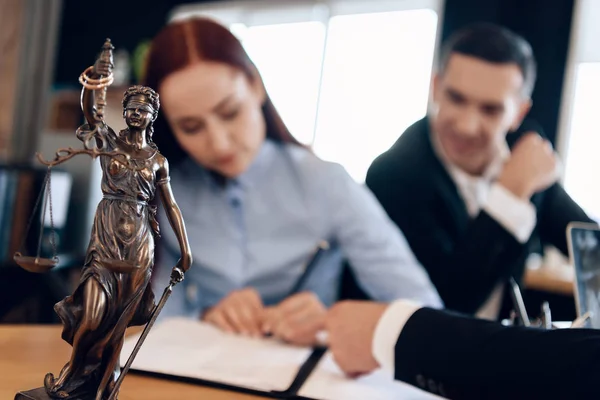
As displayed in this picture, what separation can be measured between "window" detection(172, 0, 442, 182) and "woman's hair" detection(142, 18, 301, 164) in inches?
25.2

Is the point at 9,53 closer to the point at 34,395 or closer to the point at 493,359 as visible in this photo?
the point at 34,395

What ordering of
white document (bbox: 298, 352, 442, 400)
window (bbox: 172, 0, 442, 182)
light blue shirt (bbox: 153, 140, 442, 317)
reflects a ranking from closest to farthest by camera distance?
white document (bbox: 298, 352, 442, 400), light blue shirt (bbox: 153, 140, 442, 317), window (bbox: 172, 0, 442, 182)

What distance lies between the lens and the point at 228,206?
144 centimetres

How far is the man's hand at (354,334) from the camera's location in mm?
750

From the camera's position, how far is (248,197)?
1.46 metres

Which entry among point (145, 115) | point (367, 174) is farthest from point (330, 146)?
point (145, 115)

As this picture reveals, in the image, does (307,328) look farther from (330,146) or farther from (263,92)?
(330,146)

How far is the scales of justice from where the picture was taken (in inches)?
16.9

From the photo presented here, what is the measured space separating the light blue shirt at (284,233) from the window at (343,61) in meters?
0.42

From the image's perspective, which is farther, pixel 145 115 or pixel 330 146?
pixel 330 146

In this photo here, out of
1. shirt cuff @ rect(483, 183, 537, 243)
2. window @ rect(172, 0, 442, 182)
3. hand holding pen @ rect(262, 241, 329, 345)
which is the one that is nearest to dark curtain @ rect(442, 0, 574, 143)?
window @ rect(172, 0, 442, 182)

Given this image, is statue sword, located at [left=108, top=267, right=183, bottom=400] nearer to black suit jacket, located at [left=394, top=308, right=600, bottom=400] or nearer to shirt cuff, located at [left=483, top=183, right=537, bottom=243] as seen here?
black suit jacket, located at [left=394, top=308, right=600, bottom=400]

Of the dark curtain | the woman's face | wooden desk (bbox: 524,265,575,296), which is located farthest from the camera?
the dark curtain

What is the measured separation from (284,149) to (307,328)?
637 mm
